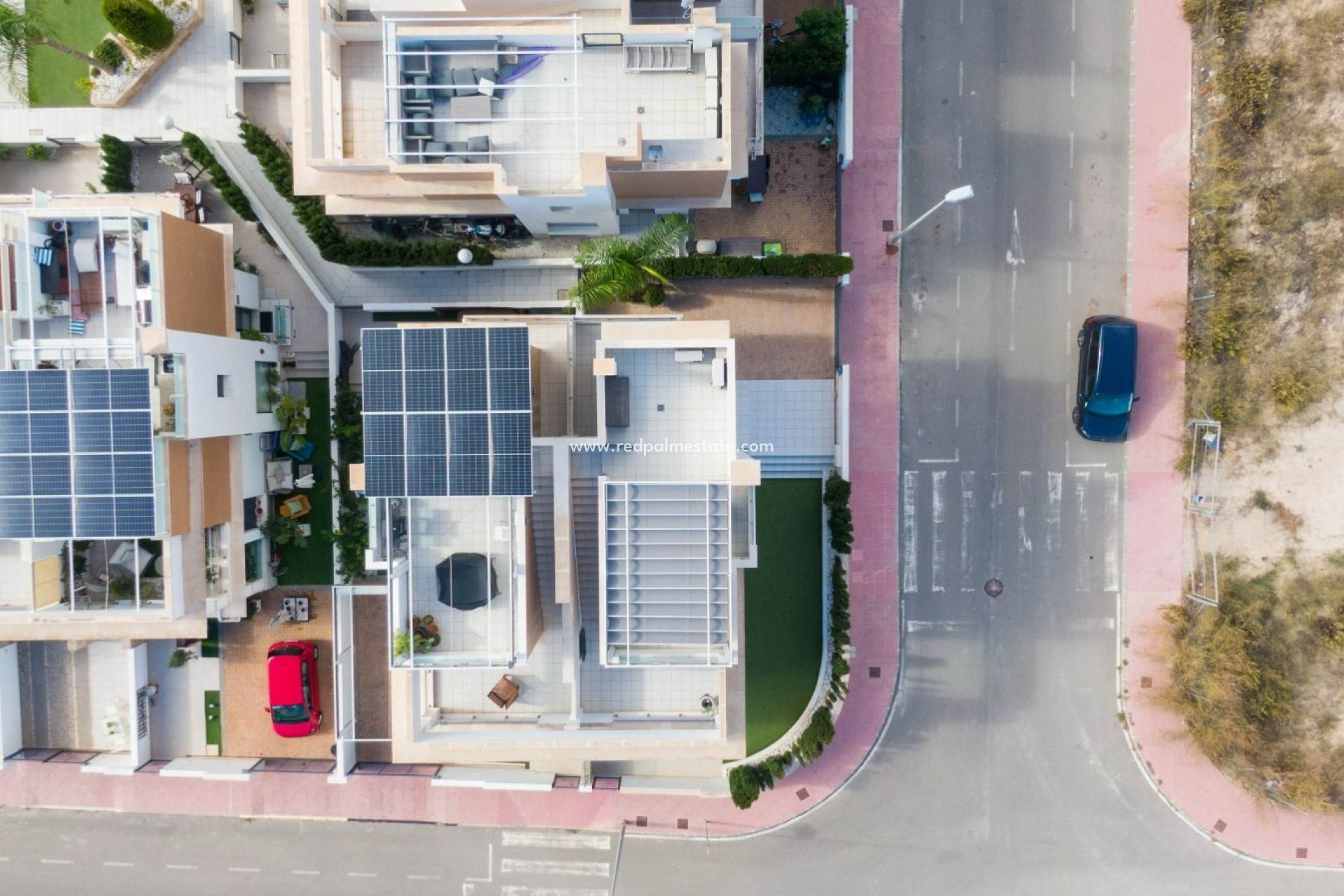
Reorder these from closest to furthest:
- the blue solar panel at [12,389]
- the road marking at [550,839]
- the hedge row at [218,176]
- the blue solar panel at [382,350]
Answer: the blue solar panel at [382,350] < the blue solar panel at [12,389] < the hedge row at [218,176] < the road marking at [550,839]

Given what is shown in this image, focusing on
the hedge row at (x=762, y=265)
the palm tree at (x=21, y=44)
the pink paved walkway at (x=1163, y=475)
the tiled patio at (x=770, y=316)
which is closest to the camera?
the palm tree at (x=21, y=44)

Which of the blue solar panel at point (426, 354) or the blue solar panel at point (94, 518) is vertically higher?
the blue solar panel at point (426, 354)

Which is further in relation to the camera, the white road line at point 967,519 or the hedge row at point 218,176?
the white road line at point 967,519

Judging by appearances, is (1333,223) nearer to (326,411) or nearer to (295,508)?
(326,411)

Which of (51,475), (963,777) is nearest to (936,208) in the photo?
(963,777)

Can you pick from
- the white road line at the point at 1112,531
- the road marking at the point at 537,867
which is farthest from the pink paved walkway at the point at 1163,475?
the road marking at the point at 537,867

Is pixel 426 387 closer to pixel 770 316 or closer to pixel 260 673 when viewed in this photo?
pixel 770 316

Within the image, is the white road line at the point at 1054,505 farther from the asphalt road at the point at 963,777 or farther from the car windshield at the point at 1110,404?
the car windshield at the point at 1110,404

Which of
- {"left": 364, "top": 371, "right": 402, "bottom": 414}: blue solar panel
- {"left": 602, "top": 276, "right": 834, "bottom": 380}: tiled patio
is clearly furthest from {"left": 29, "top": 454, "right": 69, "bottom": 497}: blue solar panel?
{"left": 602, "top": 276, "right": 834, "bottom": 380}: tiled patio
